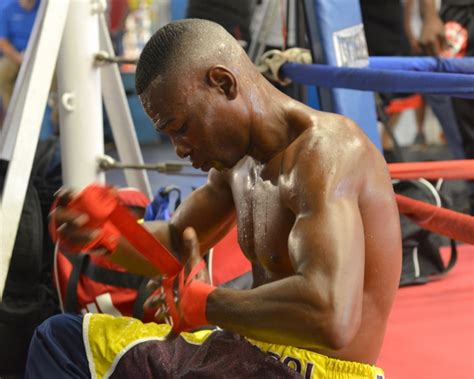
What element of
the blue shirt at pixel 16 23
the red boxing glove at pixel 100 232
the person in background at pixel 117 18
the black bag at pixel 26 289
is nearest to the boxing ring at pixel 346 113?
the black bag at pixel 26 289

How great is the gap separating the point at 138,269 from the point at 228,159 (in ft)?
1.06

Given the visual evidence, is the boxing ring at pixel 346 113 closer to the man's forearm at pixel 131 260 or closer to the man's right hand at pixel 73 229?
the man's forearm at pixel 131 260

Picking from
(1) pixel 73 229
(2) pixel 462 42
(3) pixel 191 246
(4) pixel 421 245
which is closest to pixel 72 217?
(1) pixel 73 229

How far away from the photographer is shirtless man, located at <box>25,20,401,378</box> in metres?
1.25

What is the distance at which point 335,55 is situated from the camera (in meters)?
2.65

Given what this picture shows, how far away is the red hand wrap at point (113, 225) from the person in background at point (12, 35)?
264 centimetres

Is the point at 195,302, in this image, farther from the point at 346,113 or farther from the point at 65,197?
the point at 346,113

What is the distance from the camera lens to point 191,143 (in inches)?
55.9

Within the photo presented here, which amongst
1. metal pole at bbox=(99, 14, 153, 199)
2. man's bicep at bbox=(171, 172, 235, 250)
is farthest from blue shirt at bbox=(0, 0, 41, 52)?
man's bicep at bbox=(171, 172, 235, 250)

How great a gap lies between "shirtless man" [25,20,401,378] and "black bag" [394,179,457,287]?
4.35 ft

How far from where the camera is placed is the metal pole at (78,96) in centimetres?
259

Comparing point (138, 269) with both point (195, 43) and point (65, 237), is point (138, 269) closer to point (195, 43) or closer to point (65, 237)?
point (65, 237)

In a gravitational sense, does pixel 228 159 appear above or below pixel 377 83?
above

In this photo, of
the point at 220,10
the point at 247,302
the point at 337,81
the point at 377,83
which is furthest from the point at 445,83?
the point at 220,10
